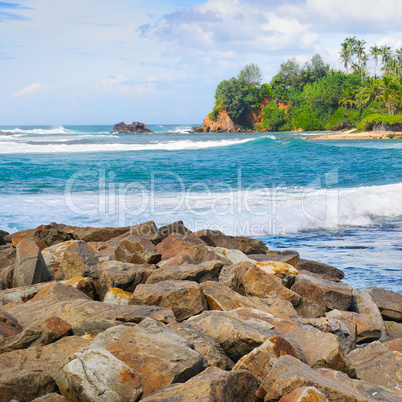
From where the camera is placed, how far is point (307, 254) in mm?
7062

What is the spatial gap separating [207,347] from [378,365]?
3.54 ft

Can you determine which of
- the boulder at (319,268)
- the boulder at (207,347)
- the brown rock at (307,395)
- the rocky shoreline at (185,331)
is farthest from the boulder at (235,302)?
the boulder at (319,268)

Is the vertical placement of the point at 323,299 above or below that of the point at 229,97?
below

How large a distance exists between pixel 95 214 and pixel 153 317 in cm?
732

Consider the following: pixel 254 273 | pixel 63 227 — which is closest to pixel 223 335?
pixel 254 273

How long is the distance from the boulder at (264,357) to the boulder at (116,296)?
1606 millimetres

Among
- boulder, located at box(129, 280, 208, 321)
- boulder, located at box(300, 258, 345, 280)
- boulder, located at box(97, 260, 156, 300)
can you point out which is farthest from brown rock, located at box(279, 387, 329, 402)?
boulder, located at box(300, 258, 345, 280)

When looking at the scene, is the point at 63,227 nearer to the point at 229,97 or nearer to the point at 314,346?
the point at 314,346

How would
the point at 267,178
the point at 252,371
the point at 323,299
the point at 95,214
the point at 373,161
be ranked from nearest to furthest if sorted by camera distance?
the point at 252,371
the point at 323,299
the point at 95,214
the point at 267,178
the point at 373,161

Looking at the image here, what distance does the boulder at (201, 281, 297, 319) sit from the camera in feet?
11.7

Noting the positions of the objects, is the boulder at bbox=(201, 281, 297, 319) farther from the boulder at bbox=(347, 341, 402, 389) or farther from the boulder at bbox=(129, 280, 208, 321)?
the boulder at bbox=(347, 341, 402, 389)

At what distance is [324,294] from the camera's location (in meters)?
4.31

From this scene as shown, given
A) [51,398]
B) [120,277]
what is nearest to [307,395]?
[51,398]

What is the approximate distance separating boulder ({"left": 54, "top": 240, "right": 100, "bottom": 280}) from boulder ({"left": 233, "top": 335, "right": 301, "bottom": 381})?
2.20 meters
